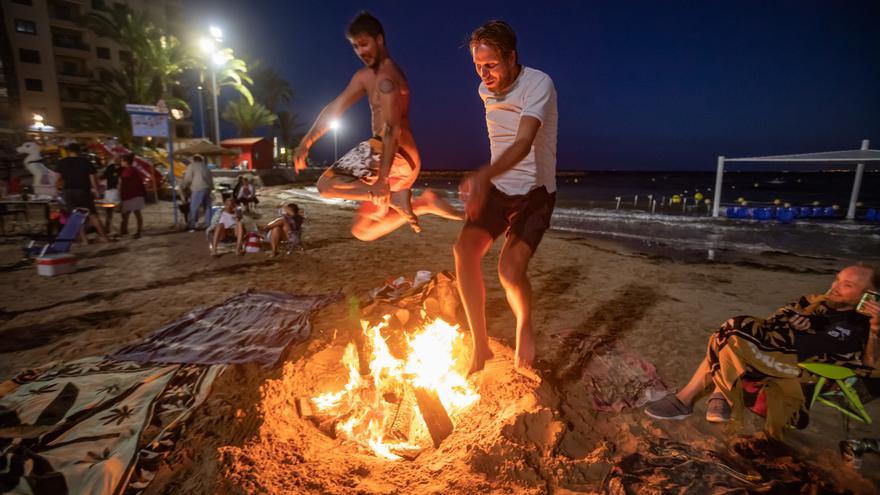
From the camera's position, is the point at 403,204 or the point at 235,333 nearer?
the point at 403,204

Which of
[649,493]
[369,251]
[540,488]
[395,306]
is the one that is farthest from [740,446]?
[369,251]

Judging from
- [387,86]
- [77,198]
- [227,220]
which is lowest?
[227,220]

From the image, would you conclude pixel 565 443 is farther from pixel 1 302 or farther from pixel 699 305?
pixel 1 302

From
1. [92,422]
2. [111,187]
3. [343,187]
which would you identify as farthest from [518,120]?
[111,187]

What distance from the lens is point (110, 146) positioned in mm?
16625

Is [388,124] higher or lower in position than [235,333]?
higher

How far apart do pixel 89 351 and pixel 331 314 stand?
2.36 m

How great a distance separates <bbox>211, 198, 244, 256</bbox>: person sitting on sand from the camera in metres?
8.39

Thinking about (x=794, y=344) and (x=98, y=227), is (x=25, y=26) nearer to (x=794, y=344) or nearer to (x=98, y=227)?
(x=98, y=227)

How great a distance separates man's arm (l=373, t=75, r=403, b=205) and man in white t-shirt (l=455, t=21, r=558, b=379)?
2.40ft

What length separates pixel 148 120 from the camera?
10469mm

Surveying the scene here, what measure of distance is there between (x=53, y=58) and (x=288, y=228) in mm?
55363

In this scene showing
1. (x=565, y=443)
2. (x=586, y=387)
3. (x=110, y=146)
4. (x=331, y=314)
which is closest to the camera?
(x=565, y=443)

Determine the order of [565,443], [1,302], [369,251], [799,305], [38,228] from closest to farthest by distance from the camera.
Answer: [565,443], [799,305], [1,302], [369,251], [38,228]
